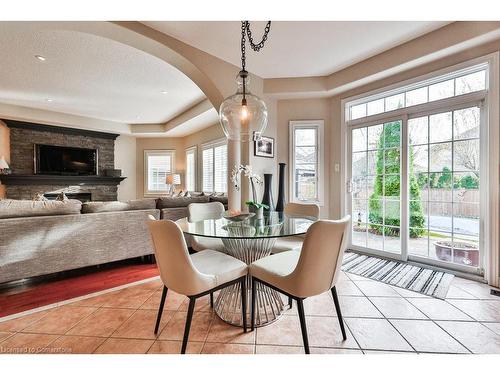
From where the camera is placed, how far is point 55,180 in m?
5.61

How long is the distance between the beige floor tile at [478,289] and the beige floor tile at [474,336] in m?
0.60

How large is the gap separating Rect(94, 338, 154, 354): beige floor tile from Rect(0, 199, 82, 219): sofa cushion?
62.2 inches

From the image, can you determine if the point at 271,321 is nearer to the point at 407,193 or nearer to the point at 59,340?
the point at 59,340

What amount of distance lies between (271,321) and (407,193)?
2436 mm

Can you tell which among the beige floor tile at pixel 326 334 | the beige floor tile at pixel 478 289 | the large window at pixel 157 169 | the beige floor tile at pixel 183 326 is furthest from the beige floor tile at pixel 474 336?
the large window at pixel 157 169

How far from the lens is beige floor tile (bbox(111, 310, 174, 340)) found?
5.12ft

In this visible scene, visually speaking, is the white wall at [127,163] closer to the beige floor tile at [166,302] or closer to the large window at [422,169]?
the beige floor tile at [166,302]

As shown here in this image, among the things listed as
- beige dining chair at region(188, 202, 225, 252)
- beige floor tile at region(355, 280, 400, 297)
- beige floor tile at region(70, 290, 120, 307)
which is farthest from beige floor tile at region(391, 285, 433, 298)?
beige floor tile at region(70, 290, 120, 307)

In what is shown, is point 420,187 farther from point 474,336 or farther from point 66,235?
point 66,235

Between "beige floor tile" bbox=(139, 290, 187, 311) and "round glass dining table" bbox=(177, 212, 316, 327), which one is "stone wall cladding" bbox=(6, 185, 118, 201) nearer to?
"beige floor tile" bbox=(139, 290, 187, 311)

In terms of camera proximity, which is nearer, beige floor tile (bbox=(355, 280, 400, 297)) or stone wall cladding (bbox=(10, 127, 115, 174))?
beige floor tile (bbox=(355, 280, 400, 297))

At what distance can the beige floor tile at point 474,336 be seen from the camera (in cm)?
142
